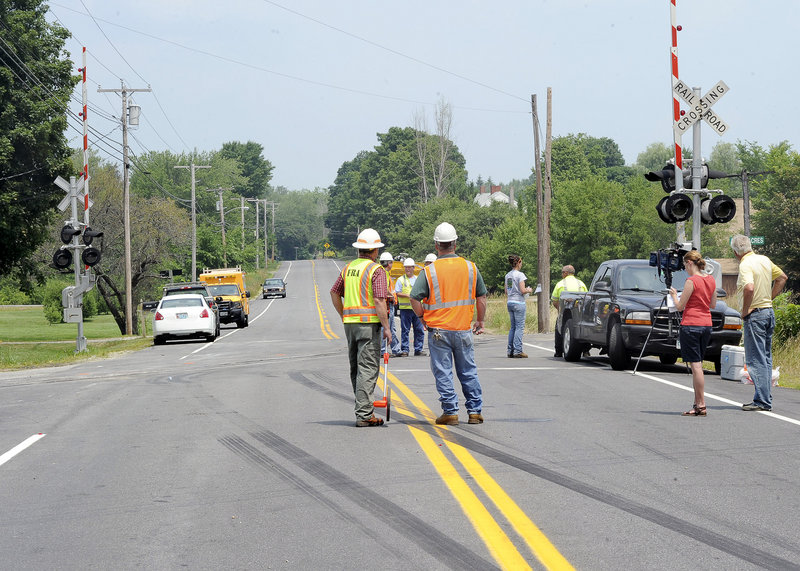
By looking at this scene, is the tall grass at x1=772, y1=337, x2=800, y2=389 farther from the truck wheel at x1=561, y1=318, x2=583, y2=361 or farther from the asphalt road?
the truck wheel at x1=561, y1=318, x2=583, y2=361

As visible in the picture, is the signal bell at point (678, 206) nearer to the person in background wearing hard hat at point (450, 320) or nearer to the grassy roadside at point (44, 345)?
the person in background wearing hard hat at point (450, 320)

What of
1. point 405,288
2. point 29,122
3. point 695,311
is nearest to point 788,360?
point 695,311

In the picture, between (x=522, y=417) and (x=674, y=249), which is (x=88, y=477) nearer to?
(x=522, y=417)

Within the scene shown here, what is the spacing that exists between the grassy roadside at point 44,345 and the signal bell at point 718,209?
15.1 metres

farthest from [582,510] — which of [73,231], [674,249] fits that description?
[73,231]

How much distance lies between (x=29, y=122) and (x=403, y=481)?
106 feet

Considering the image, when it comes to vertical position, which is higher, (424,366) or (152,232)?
(152,232)

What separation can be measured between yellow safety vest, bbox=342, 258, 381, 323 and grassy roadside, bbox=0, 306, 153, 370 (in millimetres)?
14596

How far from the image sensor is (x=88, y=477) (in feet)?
25.6

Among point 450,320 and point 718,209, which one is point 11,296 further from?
point 450,320

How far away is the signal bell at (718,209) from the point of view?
16.4m

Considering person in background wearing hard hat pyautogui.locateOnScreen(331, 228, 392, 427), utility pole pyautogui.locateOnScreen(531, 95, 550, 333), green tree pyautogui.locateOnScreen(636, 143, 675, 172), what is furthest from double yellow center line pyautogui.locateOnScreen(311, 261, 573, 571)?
green tree pyautogui.locateOnScreen(636, 143, 675, 172)

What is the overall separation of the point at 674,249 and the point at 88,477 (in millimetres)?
10869

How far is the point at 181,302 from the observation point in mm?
31047
